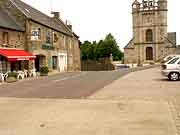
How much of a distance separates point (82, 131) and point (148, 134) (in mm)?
1497

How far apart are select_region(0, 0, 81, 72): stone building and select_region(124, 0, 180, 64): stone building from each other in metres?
37.3

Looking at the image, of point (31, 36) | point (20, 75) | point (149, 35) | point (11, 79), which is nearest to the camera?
point (11, 79)

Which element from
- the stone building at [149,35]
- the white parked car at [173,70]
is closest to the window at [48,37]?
the white parked car at [173,70]

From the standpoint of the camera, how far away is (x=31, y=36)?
103ft

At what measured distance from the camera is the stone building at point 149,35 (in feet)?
254

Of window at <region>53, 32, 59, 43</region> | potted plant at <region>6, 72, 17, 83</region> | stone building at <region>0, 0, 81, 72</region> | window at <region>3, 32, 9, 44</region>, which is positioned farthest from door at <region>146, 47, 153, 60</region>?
potted plant at <region>6, 72, 17, 83</region>

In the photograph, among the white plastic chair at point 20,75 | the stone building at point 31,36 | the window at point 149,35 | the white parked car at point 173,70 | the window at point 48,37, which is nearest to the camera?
the white parked car at point 173,70

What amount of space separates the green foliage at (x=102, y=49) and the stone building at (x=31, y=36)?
48.9 m

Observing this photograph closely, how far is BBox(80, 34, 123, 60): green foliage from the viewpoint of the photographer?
92.8 metres

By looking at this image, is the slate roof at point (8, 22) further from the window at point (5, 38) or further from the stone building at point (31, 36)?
the window at point (5, 38)

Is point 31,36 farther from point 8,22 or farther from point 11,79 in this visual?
point 11,79

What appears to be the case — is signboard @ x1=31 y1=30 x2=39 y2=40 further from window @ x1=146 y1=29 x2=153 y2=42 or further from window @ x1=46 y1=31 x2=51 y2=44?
window @ x1=146 y1=29 x2=153 y2=42

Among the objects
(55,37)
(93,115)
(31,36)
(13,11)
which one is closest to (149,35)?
(55,37)

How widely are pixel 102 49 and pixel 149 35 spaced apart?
17.6 meters
